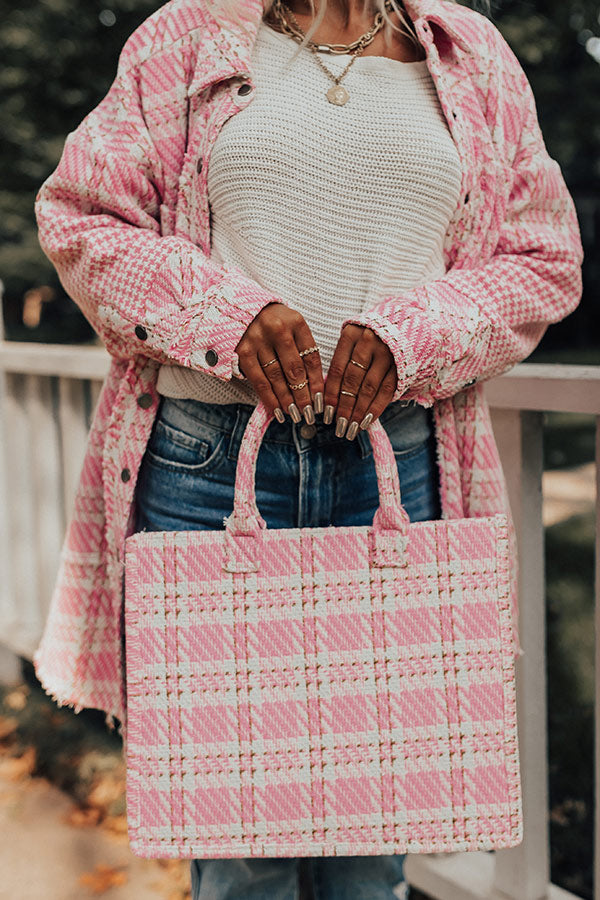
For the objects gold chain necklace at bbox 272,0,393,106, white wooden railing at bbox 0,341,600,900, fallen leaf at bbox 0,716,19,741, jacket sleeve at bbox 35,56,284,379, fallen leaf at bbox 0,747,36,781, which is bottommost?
fallen leaf at bbox 0,716,19,741

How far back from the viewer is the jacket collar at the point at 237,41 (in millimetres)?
1211

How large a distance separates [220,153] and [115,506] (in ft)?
1.74

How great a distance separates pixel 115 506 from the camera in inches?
52.3

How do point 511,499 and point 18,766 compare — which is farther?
point 18,766

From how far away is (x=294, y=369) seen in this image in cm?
106

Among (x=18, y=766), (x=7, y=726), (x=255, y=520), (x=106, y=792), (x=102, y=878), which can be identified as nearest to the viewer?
(x=255, y=520)

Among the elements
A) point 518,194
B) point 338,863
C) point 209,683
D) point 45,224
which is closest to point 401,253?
point 518,194

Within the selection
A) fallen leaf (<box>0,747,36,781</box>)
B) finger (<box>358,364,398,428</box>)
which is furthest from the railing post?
fallen leaf (<box>0,747,36,781</box>)

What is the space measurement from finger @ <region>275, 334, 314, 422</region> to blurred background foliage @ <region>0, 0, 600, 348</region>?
7600 mm

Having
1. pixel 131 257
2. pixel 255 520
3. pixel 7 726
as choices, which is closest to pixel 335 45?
pixel 131 257

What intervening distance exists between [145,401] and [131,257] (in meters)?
0.22

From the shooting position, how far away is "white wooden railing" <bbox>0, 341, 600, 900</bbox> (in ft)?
5.41

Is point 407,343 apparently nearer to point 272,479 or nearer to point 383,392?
point 383,392

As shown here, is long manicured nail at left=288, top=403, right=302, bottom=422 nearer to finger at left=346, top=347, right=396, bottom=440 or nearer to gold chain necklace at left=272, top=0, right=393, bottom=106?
finger at left=346, top=347, right=396, bottom=440
